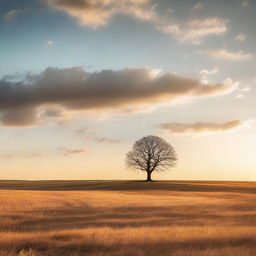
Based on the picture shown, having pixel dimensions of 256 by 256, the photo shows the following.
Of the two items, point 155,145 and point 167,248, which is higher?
point 155,145

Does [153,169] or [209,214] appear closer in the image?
[209,214]

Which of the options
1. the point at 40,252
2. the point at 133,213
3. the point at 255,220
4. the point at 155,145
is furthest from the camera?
the point at 155,145

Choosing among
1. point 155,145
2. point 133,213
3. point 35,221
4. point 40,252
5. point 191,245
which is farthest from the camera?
point 155,145

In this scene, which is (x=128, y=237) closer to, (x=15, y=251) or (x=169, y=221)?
(x=15, y=251)

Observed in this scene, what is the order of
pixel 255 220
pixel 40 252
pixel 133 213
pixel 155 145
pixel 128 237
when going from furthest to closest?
pixel 155 145 → pixel 133 213 → pixel 255 220 → pixel 128 237 → pixel 40 252

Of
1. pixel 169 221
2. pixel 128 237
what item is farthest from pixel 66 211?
pixel 128 237

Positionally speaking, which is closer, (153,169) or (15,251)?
(15,251)

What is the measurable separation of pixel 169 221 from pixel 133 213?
4310 mm

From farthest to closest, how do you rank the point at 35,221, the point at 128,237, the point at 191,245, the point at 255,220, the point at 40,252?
the point at 255,220 < the point at 35,221 < the point at 128,237 < the point at 191,245 < the point at 40,252

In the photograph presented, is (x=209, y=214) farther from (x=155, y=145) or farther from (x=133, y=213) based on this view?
(x=155, y=145)

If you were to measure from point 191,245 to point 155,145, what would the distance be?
69779 mm

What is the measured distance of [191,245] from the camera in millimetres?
16188

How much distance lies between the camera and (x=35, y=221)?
968 inches

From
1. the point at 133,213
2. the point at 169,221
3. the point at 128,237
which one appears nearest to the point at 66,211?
the point at 133,213
